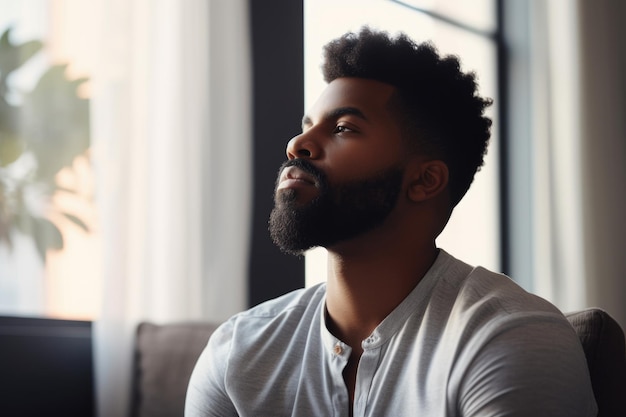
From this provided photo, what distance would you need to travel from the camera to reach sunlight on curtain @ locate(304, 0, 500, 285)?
3.03 meters

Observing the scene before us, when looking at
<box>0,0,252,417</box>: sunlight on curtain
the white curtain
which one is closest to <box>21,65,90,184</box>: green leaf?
<box>0,0,252,417</box>: sunlight on curtain

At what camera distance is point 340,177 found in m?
1.55

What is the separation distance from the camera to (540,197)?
424cm

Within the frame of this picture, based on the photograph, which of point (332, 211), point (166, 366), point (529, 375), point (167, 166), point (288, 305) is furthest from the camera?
point (167, 166)

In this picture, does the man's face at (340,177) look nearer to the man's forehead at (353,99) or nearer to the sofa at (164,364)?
the man's forehead at (353,99)

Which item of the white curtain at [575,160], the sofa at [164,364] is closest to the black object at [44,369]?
the sofa at [164,364]

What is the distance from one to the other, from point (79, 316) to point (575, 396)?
1516 millimetres

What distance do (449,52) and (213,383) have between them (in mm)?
2559

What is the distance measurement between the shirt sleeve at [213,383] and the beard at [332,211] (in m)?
0.23

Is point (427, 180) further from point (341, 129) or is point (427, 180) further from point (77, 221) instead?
point (77, 221)

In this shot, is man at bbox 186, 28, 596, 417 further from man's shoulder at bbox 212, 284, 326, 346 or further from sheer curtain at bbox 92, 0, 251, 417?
sheer curtain at bbox 92, 0, 251, 417

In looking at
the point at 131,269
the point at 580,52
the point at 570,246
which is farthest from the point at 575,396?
the point at 580,52

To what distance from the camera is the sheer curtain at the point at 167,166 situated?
226 cm

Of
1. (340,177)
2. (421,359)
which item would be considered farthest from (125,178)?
(421,359)
